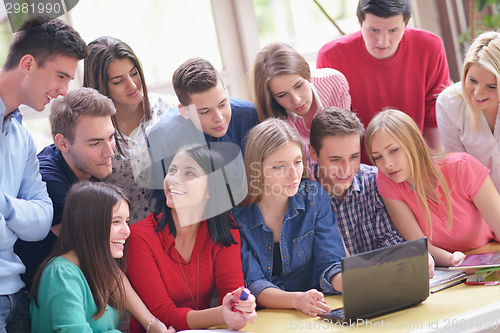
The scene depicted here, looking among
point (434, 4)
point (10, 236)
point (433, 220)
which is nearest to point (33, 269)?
point (10, 236)

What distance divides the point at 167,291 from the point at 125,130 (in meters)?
0.60

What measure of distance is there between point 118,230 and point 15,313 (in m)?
0.34

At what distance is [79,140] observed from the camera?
136 cm

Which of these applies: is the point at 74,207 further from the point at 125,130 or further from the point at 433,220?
the point at 433,220

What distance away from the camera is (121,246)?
1234 millimetres

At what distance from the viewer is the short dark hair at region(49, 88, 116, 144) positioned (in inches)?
53.8

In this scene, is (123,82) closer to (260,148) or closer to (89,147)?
(89,147)

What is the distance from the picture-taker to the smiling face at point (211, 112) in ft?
5.07

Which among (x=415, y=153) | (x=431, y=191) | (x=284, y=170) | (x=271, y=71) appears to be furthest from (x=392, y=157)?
(x=271, y=71)

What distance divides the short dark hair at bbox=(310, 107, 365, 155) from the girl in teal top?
27.1 inches

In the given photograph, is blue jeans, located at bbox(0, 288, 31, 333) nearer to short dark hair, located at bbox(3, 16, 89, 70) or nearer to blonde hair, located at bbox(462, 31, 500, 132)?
short dark hair, located at bbox(3, 16, 89, 70)

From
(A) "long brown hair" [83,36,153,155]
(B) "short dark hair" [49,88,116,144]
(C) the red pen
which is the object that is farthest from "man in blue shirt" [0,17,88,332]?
(C) the red pen

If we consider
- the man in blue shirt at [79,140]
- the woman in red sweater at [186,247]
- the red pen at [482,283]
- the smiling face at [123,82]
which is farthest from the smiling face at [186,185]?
the red pen at [482,283]

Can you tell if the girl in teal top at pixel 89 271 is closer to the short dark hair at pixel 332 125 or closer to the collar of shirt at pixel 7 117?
the collar of shirt at pixel 7 117
